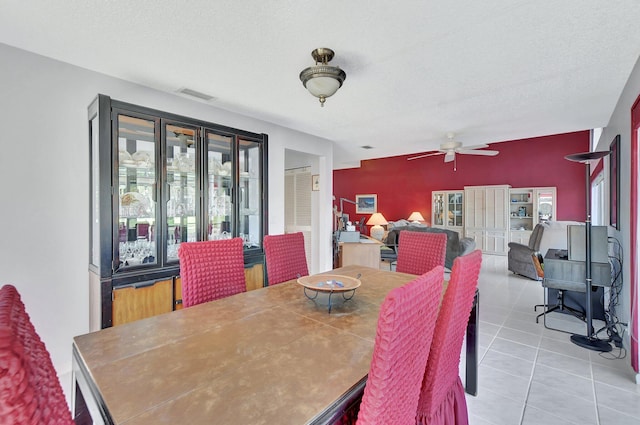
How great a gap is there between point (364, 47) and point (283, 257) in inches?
63.7

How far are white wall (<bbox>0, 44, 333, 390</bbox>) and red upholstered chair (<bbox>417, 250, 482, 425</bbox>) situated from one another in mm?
2484

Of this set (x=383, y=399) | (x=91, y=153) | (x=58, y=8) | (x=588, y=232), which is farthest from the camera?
(x=588, y=232)

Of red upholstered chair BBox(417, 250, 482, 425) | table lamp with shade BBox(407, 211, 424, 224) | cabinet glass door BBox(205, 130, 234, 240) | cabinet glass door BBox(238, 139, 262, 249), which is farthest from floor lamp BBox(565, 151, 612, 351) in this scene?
table lamp with shade BBox(407, 211, 424, 224)

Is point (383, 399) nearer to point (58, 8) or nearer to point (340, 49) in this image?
point (340, 49)

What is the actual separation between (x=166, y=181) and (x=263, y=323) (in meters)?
1.71

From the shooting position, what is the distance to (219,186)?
2.96 metres

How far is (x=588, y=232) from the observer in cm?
293

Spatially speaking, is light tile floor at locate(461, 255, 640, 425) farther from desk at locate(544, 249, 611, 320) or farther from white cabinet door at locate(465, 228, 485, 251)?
white cabinet door at locate(465, 228, 485, 251)

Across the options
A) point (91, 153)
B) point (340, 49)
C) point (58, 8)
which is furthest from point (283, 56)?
point (91, 153)

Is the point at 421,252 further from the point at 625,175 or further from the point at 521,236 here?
the point at 521,236

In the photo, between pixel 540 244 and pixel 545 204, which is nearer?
pixel 540 244

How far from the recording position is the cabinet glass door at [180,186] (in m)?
2.56

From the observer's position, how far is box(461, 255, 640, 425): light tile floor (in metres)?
1.85

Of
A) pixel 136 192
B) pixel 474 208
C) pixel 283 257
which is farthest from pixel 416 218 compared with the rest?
pixel 136 192
